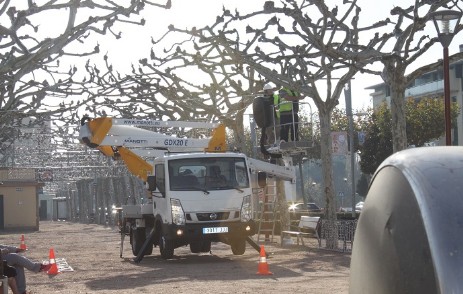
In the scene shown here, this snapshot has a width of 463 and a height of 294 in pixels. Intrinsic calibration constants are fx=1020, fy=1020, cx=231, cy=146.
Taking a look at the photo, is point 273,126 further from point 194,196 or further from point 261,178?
point 194,196

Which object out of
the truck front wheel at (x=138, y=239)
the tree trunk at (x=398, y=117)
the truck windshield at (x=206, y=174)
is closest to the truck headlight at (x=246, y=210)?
the truck windshield at (x=206, y=174)

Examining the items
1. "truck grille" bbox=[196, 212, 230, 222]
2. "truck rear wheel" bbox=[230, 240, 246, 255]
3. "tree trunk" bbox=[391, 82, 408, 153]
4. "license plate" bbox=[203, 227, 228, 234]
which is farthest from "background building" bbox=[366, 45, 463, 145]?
"tree trunk" bbox=[391, 82, 408, 153]

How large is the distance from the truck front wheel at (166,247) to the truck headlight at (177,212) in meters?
0.80

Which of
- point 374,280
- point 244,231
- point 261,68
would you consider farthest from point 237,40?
point 374,280

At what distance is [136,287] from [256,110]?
3.98 metres

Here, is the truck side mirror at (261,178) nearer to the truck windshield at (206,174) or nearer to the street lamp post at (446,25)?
the truck windshield at (206,174)

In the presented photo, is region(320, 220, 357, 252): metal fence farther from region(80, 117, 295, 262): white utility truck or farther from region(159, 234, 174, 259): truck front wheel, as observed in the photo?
region(159, 234, 174, 259): truck front wheel

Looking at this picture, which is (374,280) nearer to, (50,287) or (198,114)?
(50,287)

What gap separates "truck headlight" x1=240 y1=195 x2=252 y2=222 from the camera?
77.5ft

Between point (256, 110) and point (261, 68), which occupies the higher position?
point (261, 68)

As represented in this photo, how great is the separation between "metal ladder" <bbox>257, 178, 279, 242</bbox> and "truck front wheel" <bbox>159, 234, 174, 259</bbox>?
4932mm

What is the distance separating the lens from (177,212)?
76.5 ft

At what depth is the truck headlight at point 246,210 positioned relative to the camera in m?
23.6

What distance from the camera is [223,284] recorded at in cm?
1708
